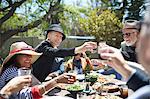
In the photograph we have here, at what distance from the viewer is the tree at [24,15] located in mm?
20328

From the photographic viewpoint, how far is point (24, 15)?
2231 centimetres

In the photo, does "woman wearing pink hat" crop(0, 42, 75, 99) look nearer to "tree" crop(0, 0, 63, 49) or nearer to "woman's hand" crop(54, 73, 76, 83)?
"woman's hand" crop(54, 73, 76, 83)

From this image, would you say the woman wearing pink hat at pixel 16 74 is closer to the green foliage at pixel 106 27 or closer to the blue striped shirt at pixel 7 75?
the blue striped shirt at pixel 7 75

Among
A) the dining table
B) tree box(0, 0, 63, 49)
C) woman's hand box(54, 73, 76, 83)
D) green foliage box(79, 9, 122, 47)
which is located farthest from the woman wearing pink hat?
green foliage box(79, 9, 122, 47)

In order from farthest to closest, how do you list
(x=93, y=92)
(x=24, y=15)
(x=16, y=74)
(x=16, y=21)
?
1. (x=16, y=21)
2. (x=24, y=15)
3. (x=93, y=92)
4. (x=16, y=74)

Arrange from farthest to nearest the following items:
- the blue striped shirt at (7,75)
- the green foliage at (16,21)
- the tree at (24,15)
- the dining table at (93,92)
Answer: the green foliage at (16,21)
the tree at (24,15)
the dining table at (93,92)
the blue striped shirt at (7,75)

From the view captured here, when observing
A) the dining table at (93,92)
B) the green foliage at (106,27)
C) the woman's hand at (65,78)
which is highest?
the woman's hand at (65,78)

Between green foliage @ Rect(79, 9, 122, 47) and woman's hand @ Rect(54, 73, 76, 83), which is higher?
woman's hand @ Rect(54, 73, 76, 83)

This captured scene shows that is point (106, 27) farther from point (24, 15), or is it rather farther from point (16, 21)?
Result: point (16, 21)

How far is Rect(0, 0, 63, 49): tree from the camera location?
2033 cm

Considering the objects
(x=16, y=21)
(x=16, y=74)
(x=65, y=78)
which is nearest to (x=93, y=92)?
(x=65, y=78)

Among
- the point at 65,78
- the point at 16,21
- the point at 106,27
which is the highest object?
the point at 65,78

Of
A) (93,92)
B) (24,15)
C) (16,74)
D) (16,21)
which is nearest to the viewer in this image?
(16,74)

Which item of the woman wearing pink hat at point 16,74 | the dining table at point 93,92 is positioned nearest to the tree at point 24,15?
the dining table at point 93,92
